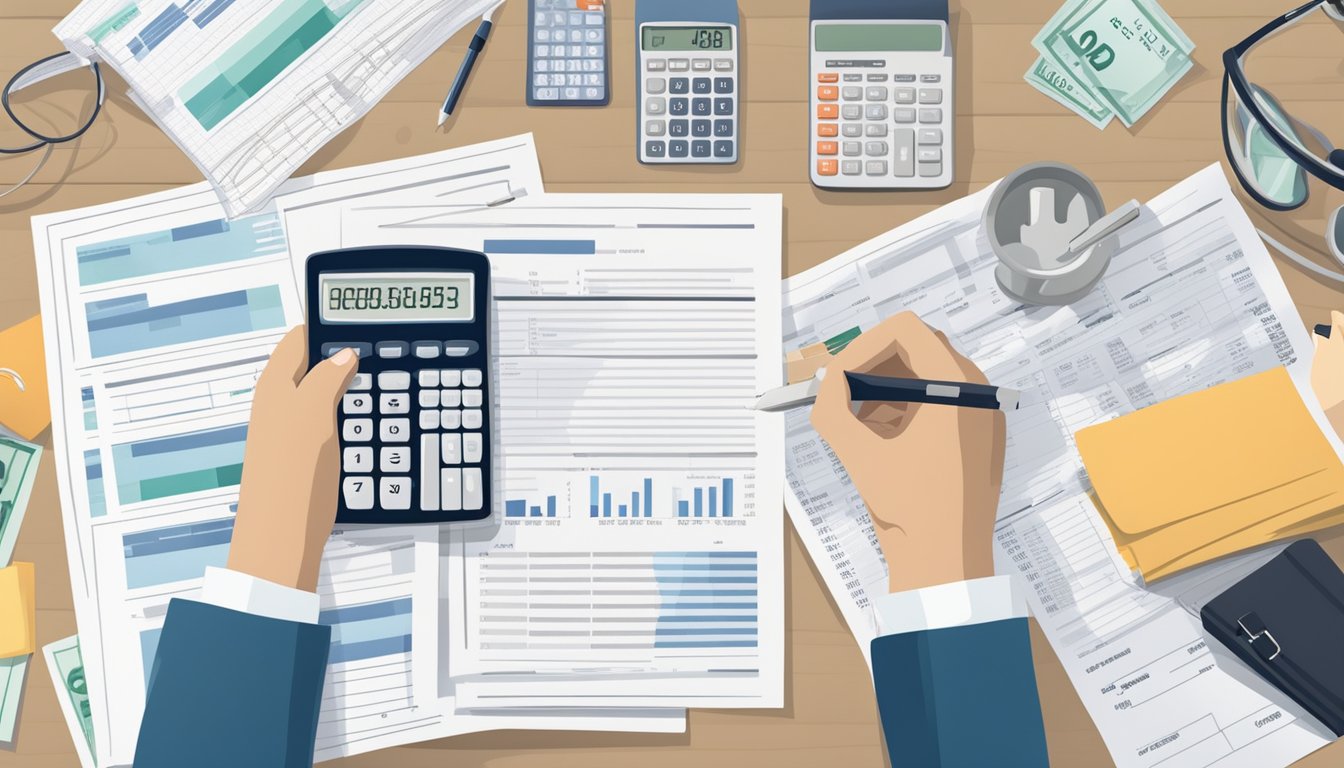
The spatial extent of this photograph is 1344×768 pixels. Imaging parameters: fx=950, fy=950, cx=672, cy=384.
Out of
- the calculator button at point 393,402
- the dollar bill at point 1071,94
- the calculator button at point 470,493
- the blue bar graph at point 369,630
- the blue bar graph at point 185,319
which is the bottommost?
the blue bar graph at point 369,630

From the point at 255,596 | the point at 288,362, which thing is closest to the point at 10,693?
the point at 255,596

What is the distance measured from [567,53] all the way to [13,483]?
65 cm

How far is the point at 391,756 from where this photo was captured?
851 millimetres

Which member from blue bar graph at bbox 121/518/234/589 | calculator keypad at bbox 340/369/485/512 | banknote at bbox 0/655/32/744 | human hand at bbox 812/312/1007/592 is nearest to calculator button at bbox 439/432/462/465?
calculator keypad at bbox 340/369/485/512

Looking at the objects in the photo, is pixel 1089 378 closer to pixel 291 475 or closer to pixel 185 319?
pixel 291 475

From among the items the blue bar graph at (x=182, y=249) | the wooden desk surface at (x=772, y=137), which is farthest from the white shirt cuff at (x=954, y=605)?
the blue bar graph at (x=182, y=249)

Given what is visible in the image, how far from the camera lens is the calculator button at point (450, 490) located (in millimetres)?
836

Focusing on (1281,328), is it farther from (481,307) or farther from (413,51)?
(413,51)

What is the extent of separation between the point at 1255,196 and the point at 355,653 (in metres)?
0.91

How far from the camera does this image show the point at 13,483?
88 cm

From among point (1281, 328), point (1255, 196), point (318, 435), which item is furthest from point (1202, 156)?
point (318, 435)

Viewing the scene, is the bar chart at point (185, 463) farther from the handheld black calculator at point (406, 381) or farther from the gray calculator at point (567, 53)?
the gray calculator at point (567, 53)

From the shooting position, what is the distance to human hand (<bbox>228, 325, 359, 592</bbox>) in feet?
2.61

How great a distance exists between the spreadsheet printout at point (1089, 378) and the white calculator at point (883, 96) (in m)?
0.06
